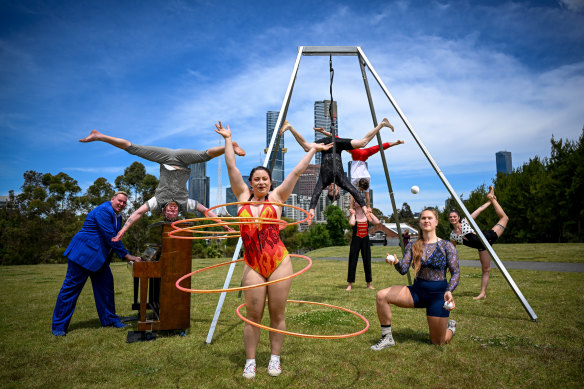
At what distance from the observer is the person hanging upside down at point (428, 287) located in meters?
4.16

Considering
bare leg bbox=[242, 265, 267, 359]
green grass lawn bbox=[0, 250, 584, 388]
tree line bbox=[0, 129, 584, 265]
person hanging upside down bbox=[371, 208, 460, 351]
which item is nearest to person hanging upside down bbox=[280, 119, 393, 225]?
person hanging upside down bbox=[371, 208, 460, 351]

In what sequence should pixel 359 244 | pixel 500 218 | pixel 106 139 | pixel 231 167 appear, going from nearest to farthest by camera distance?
pixel 231 167 → pixel 106 139 → pixel 500 218 → pixel 359 244

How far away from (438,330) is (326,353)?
1.42 metres

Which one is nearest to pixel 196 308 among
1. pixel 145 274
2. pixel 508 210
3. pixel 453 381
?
pixel 145 274

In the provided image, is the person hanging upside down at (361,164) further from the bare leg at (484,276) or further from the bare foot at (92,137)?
the bare foot at (92,137)

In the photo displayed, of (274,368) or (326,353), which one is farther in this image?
(326,353)

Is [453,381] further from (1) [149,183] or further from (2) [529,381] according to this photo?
(1) [149,183]

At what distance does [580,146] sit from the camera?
112 ft

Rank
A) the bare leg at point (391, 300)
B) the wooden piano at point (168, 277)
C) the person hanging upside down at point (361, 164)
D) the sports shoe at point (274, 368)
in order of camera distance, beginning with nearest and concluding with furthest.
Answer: the sports shoe at point (274, 368) → the bare leg at point (391, 300) → the wooden piano at point (168, 277) → the person hanging upside down at point (361, 164)

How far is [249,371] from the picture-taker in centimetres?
349

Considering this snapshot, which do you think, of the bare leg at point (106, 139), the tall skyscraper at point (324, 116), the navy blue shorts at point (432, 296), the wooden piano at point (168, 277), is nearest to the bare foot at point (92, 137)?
the bare leg at point (106, 139)

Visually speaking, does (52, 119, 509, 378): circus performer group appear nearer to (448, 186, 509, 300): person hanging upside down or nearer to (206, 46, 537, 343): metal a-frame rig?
(448, 186, 509, 300): person hanging upside down

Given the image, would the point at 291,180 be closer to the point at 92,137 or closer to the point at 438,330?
the point at 438,330

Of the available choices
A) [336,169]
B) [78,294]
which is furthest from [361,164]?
[78,294]
